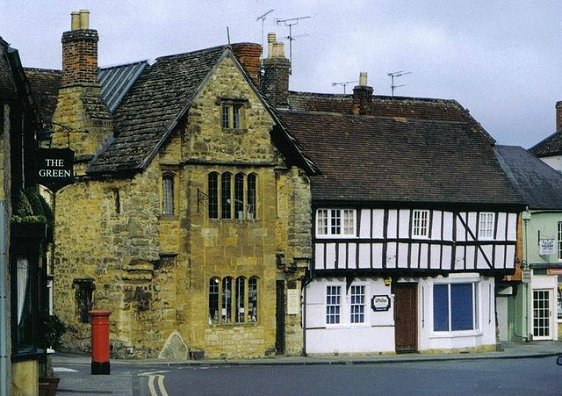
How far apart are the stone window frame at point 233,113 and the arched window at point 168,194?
2474 mm

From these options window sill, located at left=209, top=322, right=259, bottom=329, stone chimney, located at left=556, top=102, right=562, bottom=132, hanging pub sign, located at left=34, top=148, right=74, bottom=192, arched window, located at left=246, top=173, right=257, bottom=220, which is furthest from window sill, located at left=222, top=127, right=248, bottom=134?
stone chimney, located at left=556, top=102, right=562, bottom=132

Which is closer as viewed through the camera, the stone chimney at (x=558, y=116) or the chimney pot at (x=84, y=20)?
the chimney pot at (x=84, y=20)

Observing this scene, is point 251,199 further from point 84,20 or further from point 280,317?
point 84,20

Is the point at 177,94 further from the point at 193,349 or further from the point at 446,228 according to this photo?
the point at 446,228

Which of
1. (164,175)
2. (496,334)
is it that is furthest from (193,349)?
(496,334)

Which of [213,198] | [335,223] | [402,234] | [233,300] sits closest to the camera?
[213,198]

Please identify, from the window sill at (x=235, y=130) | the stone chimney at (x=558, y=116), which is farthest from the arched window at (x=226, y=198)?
the stone chimney at (x=558, y=116)

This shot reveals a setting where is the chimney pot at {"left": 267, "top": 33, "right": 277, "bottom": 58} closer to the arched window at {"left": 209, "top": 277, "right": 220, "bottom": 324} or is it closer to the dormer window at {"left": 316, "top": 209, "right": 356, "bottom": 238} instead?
the dormer window at {"left": 316, "top": 209, "right": 356, "bottom": 238}

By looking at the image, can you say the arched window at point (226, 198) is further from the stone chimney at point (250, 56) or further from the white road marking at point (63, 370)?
the white road marking at point (63, 370)

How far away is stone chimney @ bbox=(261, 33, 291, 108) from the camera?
56719 millimetres

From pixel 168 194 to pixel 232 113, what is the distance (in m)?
3.43

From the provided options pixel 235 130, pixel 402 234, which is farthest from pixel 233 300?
pixel 402 234

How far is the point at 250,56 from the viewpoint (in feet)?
168

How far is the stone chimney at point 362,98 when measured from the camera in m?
63.6
